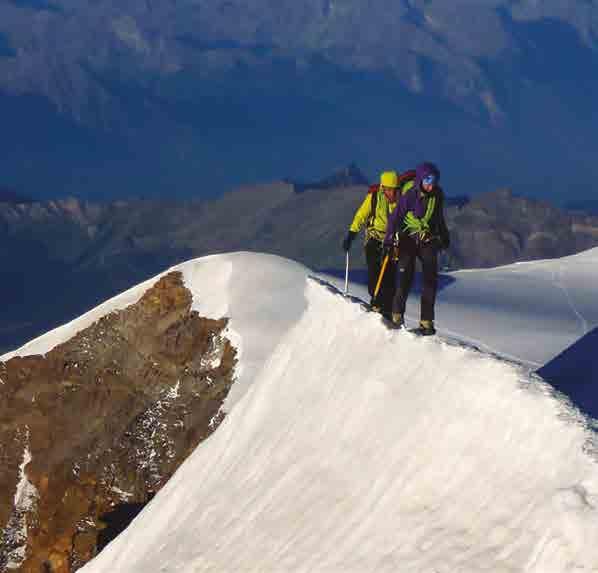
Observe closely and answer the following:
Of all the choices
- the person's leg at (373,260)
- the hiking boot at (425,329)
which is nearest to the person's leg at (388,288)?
the person's leg at (373,260)

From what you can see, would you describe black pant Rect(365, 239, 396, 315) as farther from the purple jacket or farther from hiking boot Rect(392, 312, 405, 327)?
the purple jacket

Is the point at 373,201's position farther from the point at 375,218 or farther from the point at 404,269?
the point at 404,269

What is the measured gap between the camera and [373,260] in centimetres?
1628

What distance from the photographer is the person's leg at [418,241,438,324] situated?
1453 cm

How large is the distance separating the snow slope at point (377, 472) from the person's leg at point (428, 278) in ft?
1.72

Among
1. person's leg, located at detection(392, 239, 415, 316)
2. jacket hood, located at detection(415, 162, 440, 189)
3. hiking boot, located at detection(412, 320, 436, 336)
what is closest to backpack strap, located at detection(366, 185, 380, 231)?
person's leg, located at detection(392, 239, 415, 316)

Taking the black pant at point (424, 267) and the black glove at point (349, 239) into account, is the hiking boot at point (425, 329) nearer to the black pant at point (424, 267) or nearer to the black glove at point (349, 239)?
the black pant at point (424, 267)

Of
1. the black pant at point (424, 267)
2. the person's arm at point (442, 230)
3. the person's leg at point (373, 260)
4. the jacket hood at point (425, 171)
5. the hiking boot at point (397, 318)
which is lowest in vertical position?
the hiking boot at point (397, 318)

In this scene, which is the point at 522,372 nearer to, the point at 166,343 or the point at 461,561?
the point at 461,561

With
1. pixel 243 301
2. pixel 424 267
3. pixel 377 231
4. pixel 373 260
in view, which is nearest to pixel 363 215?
pixel 377 231

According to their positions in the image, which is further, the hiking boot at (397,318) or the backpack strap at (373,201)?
the backpack strap at (373,201)

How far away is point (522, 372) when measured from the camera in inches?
465

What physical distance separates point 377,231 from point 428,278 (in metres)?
1.58

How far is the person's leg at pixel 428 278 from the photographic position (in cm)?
1453
